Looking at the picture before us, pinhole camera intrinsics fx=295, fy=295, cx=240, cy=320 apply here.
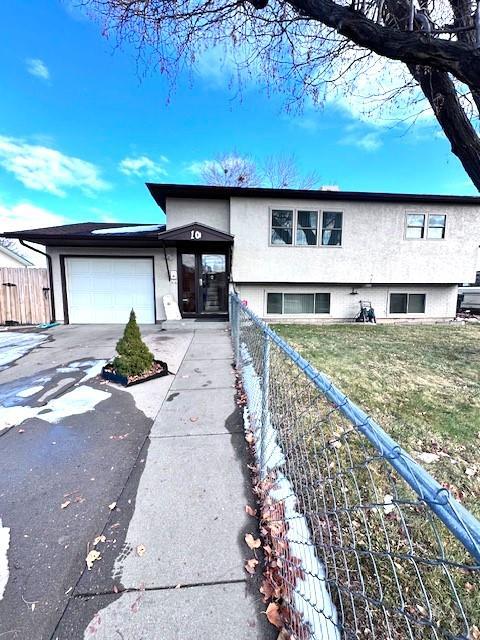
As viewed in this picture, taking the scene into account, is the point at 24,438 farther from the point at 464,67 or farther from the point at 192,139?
the point at 192,139

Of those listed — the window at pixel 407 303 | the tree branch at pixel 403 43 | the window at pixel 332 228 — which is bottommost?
the window at pixel 407 303

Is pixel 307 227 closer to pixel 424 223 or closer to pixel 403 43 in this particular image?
pixel 424 223

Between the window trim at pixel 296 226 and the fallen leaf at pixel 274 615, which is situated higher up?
the window trim at pixel 296 226

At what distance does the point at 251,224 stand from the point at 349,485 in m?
8.82

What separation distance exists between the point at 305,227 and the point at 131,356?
26.0 feet

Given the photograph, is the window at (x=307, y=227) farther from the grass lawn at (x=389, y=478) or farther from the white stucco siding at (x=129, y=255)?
the grass lawn at (x=389, y=478)

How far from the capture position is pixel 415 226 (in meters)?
10.9

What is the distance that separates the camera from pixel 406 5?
4453mm

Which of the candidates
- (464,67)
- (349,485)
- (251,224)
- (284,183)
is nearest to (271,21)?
(464,67)

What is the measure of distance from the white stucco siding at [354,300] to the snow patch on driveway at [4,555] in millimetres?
9335

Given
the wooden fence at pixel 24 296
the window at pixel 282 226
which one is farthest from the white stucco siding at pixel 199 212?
the wooden fence at pixel 24 296

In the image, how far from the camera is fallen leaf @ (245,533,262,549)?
6.15ft

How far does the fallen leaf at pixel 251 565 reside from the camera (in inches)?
67.7

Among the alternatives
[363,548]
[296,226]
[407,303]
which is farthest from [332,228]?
[363,548]
